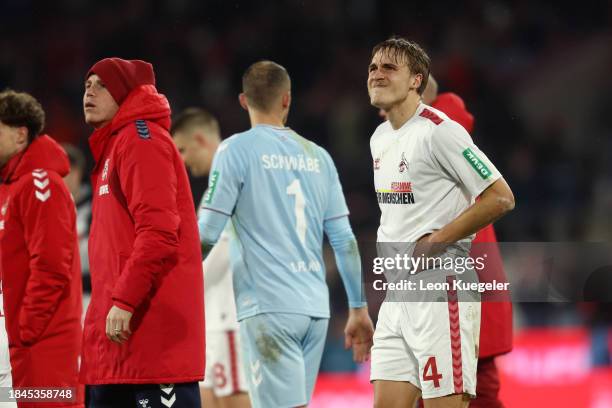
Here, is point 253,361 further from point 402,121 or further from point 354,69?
point 354,69

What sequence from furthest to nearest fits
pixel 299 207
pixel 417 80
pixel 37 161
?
pixel 299 207
pixel 37 161
pixel 417 80

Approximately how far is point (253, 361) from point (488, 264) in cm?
125

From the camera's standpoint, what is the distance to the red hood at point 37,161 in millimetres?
4656

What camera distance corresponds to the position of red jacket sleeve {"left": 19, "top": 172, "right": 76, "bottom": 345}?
14.4ft

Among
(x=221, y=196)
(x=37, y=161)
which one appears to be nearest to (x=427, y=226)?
(x=221, y=196)

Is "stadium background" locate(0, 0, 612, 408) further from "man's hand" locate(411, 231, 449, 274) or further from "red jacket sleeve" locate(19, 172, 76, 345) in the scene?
"man's hand" locate(411, 231, 449, 274)

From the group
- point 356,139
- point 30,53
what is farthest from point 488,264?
point 30,53

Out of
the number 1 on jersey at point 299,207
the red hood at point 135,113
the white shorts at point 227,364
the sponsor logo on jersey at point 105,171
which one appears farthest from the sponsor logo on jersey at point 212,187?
the white shorts at point 227,364

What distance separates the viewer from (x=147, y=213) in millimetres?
3684

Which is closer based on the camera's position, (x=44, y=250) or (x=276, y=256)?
(x=44, y=250)

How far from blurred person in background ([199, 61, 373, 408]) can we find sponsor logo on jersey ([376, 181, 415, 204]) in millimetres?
923

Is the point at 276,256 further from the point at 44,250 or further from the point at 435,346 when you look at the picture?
A: the point at 435,346

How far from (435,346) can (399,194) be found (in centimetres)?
64

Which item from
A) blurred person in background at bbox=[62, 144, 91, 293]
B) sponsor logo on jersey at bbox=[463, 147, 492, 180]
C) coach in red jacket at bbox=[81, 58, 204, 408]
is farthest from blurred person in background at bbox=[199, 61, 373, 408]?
blurred person in background at bbox=[62, 144, 91, 293]
